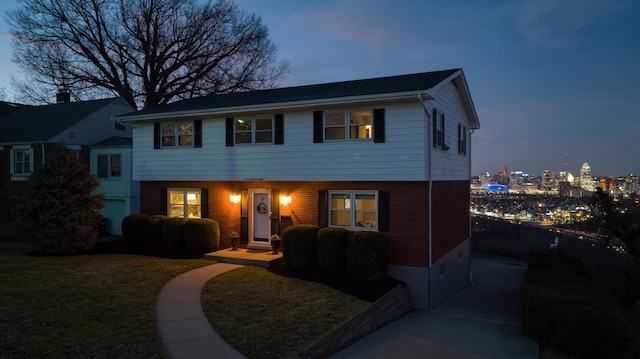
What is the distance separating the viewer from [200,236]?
570 inches

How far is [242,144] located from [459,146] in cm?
890

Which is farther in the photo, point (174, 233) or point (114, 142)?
point (114, 142)

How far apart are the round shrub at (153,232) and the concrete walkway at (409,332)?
3631mm

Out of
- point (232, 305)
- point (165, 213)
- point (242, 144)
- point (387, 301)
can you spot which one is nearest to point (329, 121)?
point (242, 144)

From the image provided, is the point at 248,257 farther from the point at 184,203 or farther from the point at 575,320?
the point at 575,320

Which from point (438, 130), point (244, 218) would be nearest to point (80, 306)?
point (244, 218)

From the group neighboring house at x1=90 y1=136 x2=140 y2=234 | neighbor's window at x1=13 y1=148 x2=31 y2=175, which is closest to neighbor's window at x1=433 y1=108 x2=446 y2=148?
neighboring house at x1=90 y1=136 x2=140 y2=234

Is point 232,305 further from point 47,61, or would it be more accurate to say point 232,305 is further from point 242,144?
point 47,61

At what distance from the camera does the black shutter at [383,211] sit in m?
12.5

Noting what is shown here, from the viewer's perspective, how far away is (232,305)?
895cm

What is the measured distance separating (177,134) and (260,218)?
4875 millimetres

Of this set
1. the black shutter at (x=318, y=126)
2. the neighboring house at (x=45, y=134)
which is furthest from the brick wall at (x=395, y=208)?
the neighboring house at (x=45, y=134)

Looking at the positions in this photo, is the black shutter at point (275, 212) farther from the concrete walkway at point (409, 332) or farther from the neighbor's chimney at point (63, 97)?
the neighbor's chimney at point (63, 97)

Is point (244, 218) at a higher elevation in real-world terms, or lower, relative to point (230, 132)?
lower
